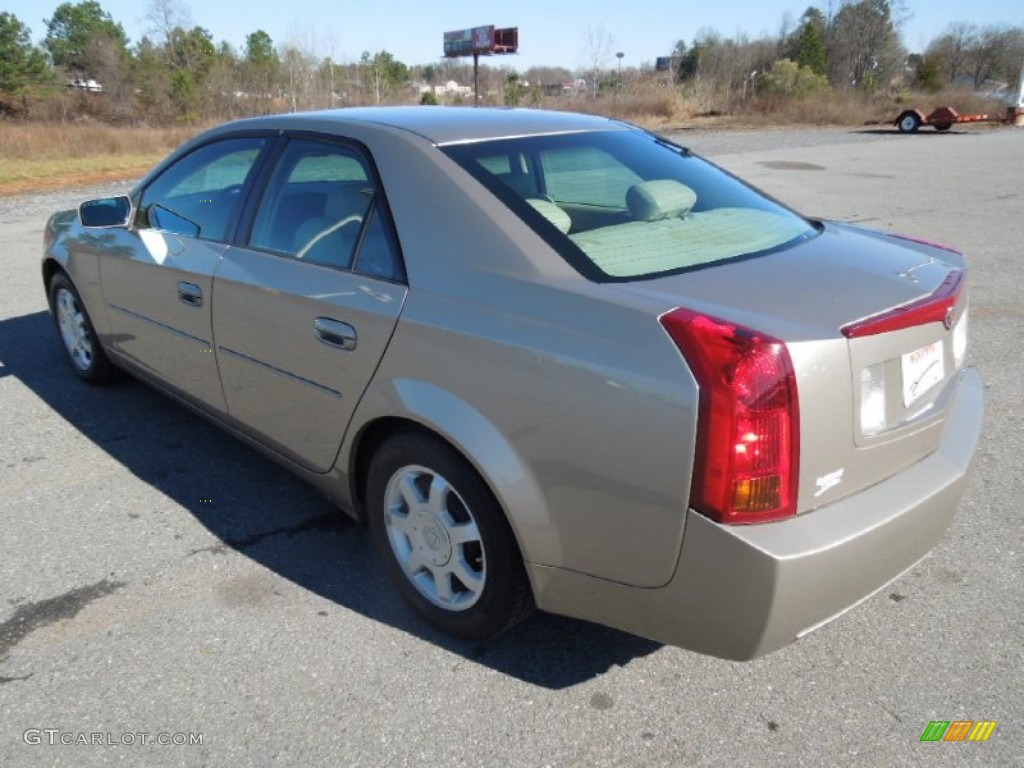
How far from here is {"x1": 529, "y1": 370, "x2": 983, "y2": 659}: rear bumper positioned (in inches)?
72.7

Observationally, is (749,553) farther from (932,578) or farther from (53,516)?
(53,516)

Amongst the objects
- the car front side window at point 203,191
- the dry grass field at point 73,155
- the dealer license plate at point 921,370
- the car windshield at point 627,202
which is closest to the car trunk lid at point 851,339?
the dealer license plate at point 921,370

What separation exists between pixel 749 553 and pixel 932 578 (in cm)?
143

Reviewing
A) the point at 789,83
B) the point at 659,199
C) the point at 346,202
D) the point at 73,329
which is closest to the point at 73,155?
the point at 73,329

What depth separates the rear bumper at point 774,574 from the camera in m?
1.85

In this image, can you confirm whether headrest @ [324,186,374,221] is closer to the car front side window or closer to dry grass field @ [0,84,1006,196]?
the car front side window

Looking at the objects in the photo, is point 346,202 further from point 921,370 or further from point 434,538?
point 921,370

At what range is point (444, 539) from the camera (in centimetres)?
250

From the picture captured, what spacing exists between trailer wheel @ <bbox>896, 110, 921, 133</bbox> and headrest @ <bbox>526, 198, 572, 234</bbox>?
97.7 ft

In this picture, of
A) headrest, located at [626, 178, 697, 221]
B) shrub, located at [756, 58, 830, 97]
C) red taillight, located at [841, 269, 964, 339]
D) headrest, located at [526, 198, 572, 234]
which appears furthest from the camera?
shrub, located at [756, 58, 830, 97]

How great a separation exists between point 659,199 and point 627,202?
12 centimetres

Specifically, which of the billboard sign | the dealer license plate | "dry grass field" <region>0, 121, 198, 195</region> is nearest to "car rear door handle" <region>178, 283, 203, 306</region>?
the dealer license plate

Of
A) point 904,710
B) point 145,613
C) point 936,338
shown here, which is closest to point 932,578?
point 904,710

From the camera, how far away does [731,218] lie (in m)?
2.80
